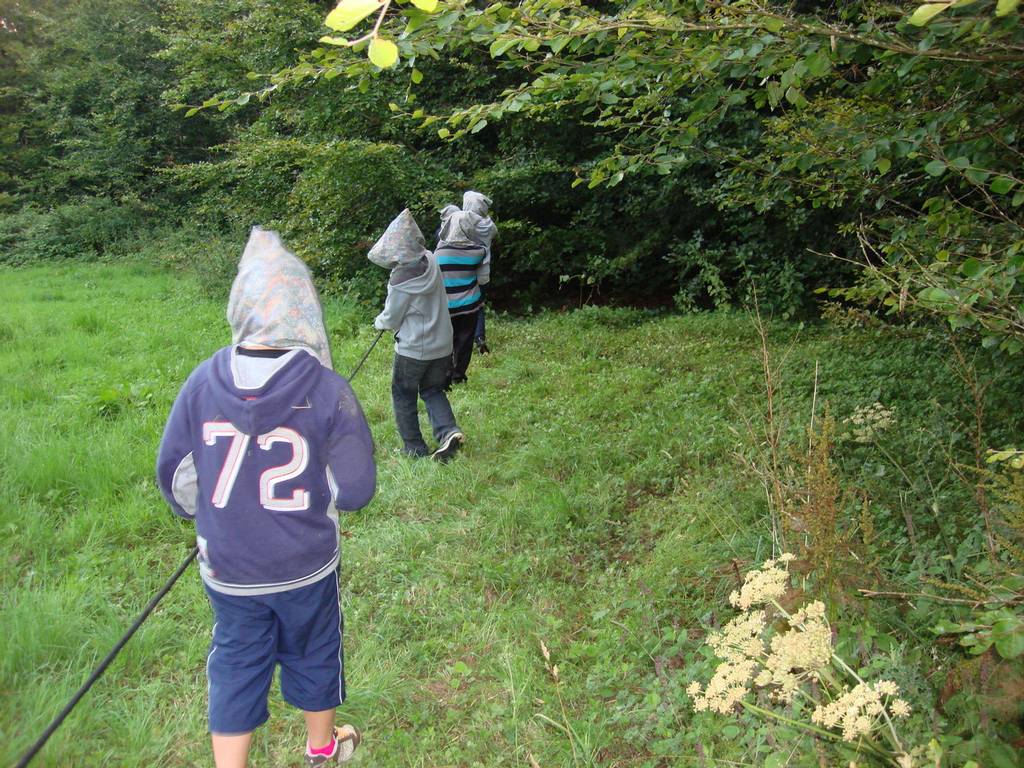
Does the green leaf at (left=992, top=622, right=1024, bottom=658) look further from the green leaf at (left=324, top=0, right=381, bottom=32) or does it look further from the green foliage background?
the green leaf at (left=324, top=0, right=381, bottom=32)

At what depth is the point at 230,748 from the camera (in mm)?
2189

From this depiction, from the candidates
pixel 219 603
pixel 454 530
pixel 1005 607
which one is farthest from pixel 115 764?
pixel 1005 607

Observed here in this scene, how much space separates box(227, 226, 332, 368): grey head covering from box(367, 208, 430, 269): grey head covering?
7.53 ft

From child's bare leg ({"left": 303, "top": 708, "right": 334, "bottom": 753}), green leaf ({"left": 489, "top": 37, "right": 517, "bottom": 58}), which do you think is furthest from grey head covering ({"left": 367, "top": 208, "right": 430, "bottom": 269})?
child's bare leg ({"left": 303, "top": 708, "right": 334, "bottom": 753})

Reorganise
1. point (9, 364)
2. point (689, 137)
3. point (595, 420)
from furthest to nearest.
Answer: point (9, 364), point (595, 420), point (689, 137)

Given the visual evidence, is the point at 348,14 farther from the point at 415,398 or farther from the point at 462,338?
the point at 462,338

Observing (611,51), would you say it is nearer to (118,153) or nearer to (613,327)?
(613,327)

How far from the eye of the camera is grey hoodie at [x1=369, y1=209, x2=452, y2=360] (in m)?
4.56

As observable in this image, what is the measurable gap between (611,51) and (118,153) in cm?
1850

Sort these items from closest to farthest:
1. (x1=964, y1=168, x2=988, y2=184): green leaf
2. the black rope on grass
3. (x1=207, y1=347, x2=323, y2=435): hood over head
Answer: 1. the black rope on grass
2. (x1=207, y1=347, x2=323, y2=435): hood over head
3. (x1=964, y1=168, x2=988, y2=184): green leaf

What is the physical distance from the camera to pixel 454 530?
392 cm

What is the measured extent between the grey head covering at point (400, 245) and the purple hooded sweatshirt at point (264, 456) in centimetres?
239

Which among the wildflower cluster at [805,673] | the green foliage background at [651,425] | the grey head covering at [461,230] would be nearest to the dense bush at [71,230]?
the green foliage background at [651,425]

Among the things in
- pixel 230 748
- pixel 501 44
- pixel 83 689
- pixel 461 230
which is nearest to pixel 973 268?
pixel 501 44
